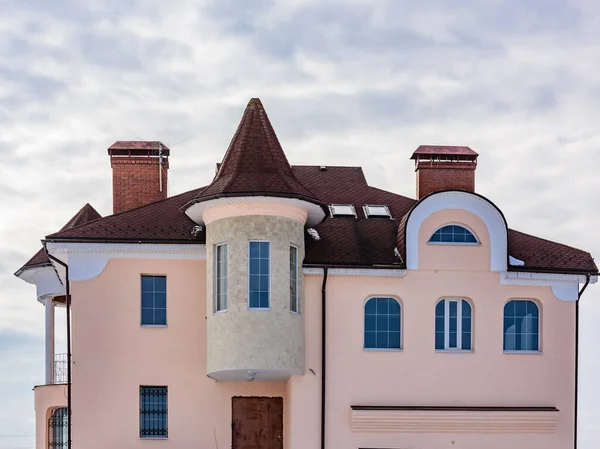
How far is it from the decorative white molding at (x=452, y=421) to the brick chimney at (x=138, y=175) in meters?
9.68

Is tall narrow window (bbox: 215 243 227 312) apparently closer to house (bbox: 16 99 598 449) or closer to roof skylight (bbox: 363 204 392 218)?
house (bbox: 16 99 598 449)

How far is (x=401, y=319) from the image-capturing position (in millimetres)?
31734

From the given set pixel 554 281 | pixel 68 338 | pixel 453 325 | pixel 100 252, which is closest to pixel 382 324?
pixel 453 325

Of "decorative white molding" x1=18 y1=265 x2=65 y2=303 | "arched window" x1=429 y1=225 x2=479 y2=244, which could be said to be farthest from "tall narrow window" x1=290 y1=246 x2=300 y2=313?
"decorative white molding" x1=18 y1=265 x2=65 y2=303

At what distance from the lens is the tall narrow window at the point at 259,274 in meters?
30.2

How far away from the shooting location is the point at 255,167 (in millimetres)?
30859

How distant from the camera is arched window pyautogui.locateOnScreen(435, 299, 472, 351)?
31922mm

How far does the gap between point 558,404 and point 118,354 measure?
484 inches

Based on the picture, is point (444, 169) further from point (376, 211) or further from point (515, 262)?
point (515, 262)

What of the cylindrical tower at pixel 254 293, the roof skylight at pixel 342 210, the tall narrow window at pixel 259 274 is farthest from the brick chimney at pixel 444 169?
the tall narrow window at pixel 259 274

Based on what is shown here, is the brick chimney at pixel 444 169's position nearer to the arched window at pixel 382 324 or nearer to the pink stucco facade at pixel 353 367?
the pink stucco facade at pixel 353 367

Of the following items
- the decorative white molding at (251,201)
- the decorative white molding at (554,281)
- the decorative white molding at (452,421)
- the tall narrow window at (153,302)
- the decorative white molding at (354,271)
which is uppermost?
the decorative white molding at (251,201)

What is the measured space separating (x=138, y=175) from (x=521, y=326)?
41.0 ft

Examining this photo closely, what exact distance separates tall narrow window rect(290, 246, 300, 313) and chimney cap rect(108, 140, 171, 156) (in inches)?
260
